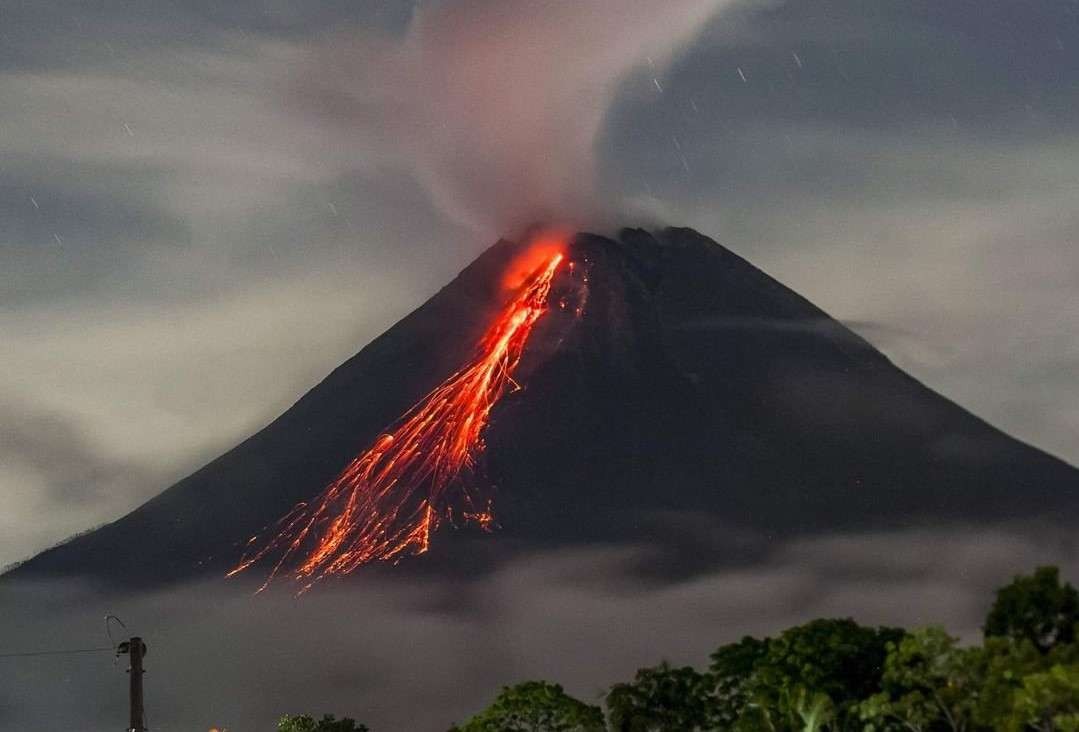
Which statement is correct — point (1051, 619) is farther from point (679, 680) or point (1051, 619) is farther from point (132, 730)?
point (132, 730)

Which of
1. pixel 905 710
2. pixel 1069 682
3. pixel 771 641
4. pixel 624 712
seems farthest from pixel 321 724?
pixel 1069 682

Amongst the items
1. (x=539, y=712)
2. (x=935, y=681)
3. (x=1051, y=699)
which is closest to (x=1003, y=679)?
(x=935, y=681)

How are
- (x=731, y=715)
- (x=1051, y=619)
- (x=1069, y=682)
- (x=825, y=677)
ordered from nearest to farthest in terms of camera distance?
(x=1069, y=682) → (x=1051, y=619) → (x=825, y=677) → (x=731, y=715)

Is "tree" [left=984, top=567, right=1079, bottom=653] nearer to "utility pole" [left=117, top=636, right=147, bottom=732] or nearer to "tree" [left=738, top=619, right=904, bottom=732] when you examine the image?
"tree" [left=738, top=619, right=904, bottom=732]

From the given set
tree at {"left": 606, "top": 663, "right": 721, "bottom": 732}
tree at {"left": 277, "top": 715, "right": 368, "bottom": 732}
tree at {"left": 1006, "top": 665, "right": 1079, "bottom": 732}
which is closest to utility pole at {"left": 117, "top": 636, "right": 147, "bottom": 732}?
tree at {"left": 1006, "top": 665, "right": 1079, "bottom": 732}

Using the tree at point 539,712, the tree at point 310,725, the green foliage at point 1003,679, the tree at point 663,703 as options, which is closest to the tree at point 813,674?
the tree at point 663,703

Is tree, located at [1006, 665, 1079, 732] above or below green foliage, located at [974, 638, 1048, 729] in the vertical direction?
below
